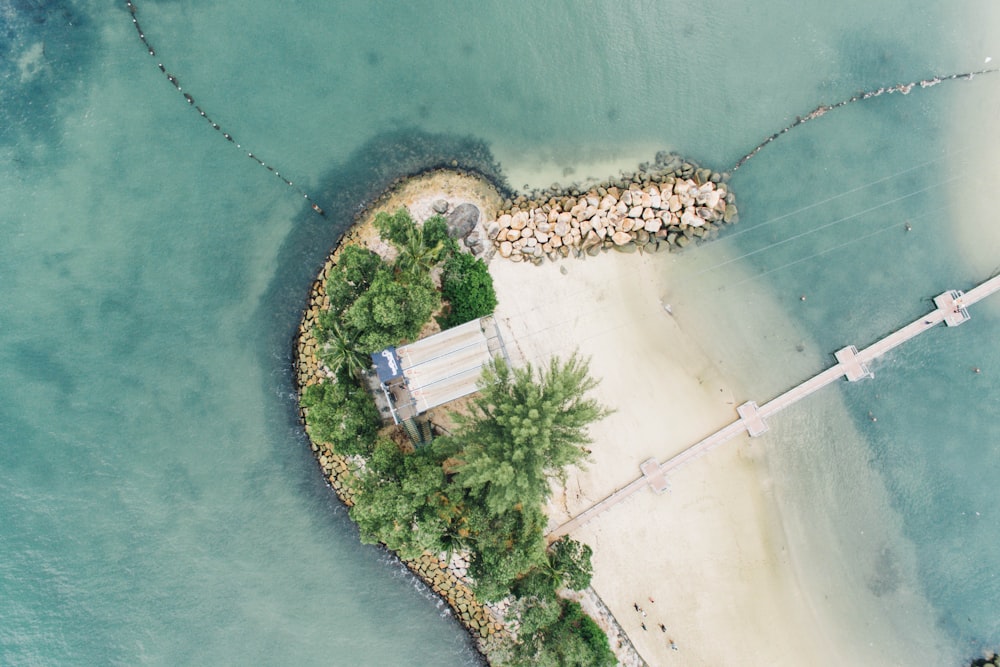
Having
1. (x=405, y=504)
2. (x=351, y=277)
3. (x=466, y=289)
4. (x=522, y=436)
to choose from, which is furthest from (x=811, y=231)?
(x=405, y=504)

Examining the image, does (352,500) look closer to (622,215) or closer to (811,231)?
(622,215)

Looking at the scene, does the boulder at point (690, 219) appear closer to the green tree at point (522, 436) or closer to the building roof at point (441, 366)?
the green tree at point (522, 436)

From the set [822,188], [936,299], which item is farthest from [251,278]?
[936,299]

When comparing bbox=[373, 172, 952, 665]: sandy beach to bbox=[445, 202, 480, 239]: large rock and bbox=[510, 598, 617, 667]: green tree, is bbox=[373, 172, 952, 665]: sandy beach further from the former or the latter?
bbox=[510, 598, 617, 667]: green tree

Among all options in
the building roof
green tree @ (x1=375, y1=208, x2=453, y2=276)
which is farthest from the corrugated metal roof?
green tree @ (x1=375, y1=208, x2=453, y2=276)

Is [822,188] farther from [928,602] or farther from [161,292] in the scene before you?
[161,292]

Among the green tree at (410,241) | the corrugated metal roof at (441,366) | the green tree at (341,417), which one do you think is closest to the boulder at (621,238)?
the green tree at (410,241)
